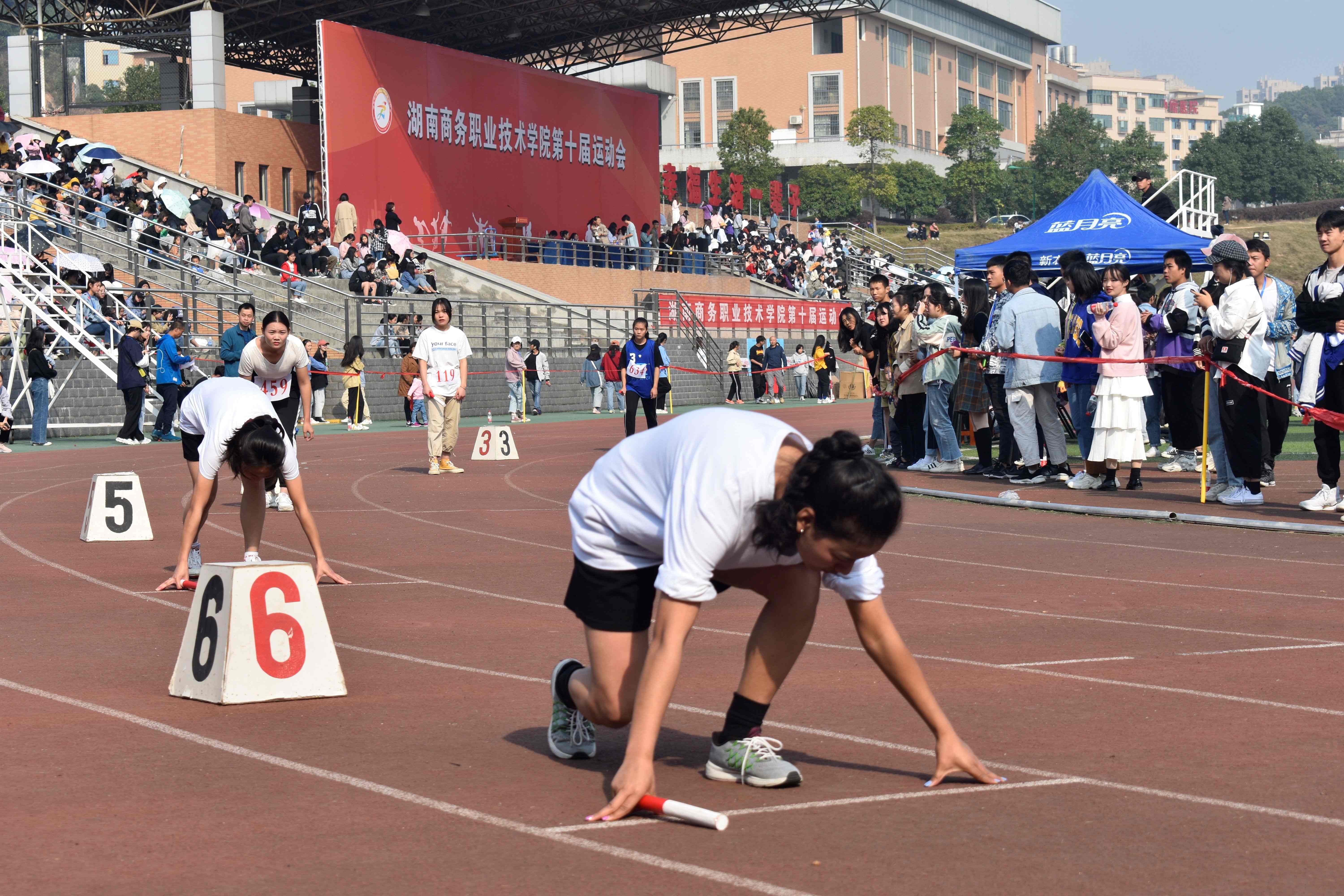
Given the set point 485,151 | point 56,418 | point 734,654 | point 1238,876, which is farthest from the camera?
point 485,151

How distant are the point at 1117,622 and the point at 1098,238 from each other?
14888 millimetres

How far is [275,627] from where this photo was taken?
662 centimetres

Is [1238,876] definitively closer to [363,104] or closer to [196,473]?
[196,473]

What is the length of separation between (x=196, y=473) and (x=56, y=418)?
18610 mm

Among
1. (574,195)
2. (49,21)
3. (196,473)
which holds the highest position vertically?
(49,21)

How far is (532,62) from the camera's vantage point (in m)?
57.5

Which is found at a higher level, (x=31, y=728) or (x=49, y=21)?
(x=49, y=21)

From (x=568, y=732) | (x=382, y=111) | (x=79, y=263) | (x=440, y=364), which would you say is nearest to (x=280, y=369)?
(x=440, y=364)

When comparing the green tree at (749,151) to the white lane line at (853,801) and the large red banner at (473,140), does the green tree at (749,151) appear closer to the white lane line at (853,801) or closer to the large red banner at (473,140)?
the large red banner at (473,140)

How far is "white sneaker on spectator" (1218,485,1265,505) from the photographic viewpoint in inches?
538

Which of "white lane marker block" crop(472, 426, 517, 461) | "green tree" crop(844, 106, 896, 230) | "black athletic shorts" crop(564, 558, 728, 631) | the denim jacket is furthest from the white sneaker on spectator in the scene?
"green tree" crop(844, 106, 896, 230)

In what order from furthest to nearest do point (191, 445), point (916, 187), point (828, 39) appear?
1. point (828, 39)
2. point (916, 187)
3. point (191, 445)

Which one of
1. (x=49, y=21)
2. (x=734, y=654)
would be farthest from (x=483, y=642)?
(x=49, y=21)

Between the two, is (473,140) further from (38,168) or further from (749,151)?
(749,151)
